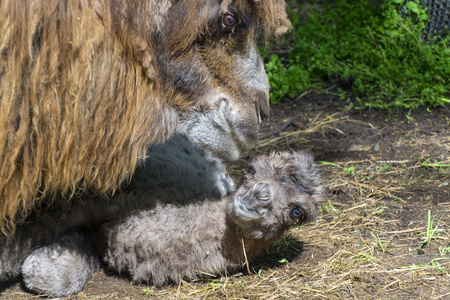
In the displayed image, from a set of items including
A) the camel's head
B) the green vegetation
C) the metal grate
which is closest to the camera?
the camel's head

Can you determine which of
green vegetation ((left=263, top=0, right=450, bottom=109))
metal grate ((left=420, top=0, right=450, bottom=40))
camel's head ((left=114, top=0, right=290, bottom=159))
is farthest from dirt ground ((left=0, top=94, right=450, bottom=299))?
metal grate ((left=420, top=0, right=450, bottom=40))

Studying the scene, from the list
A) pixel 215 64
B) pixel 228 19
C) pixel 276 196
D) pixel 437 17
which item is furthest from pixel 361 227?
pixel 437 17

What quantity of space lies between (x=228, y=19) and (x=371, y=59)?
10.5 feet

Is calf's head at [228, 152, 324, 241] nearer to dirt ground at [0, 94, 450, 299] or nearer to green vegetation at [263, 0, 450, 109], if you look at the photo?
dirt ground at [0, 94, 450, 299]

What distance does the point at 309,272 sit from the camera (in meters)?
3.34

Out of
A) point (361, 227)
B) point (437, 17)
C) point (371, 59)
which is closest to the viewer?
point (361, 227)

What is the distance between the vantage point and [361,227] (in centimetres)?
379

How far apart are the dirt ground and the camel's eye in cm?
126

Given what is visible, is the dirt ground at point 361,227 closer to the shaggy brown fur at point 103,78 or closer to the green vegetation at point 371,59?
the green vegetation at point 371,59

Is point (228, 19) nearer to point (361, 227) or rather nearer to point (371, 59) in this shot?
point (361, 227)

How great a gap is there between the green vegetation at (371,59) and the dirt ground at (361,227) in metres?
0.28

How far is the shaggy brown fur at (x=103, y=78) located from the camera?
2.81m

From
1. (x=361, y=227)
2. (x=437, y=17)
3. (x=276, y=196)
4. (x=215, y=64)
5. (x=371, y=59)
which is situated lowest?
(x=361, y=227)

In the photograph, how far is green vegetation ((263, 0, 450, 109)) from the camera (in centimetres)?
545
